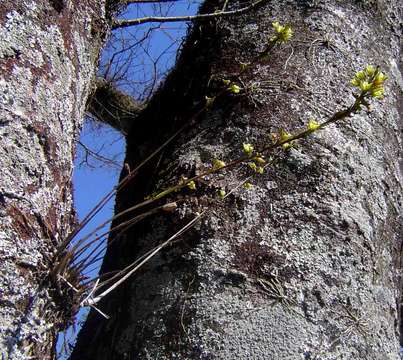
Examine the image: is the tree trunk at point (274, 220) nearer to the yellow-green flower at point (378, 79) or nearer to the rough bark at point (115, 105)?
the yellow-green flower at point (378, 79)

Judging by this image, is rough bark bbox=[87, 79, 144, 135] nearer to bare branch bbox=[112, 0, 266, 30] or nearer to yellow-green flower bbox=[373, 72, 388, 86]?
bare branch bbox=[112, 0, 266, 30]

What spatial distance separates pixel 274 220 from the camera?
4.51ft

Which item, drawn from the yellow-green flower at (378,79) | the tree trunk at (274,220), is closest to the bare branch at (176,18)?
the tree trunk at (274,220)

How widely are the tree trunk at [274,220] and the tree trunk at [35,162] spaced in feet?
1.03

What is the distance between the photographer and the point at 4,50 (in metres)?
1.02

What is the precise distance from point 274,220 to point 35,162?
0.58 meters

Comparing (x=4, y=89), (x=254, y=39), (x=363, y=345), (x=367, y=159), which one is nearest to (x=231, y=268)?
(x=363, y=345)

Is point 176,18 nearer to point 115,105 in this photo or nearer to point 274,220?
point 274,220

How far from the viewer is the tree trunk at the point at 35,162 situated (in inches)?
35.8

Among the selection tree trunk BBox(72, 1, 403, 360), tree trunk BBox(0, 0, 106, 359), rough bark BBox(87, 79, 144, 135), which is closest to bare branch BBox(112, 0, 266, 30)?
tree trunk BBox(72, 1, 403, 360)

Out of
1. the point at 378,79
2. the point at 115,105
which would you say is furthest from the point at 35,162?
the point at 115,105

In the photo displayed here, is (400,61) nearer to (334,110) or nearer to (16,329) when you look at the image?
(334,110)

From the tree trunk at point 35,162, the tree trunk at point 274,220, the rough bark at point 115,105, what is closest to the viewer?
the tree trunk at point 35,162

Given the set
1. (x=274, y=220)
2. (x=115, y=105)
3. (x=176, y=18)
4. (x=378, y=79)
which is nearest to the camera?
(x=378, y=79)
